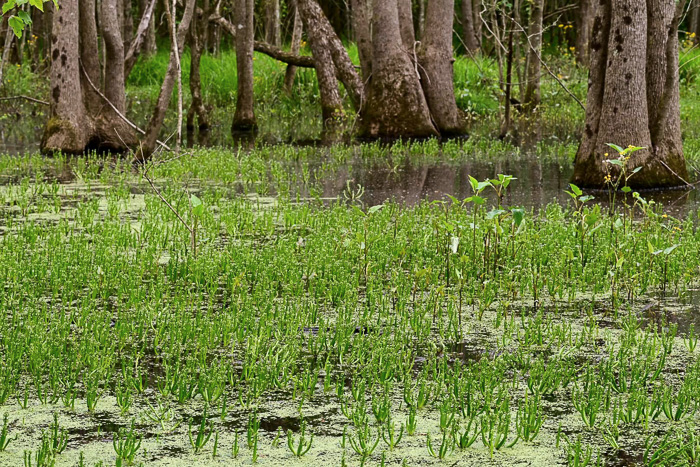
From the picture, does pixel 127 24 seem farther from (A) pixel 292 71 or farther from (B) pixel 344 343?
(B) pixel 344 343

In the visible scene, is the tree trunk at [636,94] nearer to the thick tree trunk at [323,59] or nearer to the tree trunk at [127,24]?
the thick tree trunk at [323,59]

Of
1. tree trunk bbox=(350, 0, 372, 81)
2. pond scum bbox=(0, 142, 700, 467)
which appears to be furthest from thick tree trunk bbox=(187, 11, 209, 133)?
pond scum bbox=(0, 142, 700, 467)

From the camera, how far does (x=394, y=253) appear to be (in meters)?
6.94

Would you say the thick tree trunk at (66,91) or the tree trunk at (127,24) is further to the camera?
the tree trunk at (127,24)

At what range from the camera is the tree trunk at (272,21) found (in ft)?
89.9

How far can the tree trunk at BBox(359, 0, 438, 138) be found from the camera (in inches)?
672

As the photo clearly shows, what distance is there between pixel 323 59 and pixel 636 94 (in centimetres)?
1075

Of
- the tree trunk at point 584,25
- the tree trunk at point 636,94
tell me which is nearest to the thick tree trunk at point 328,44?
the tree trunk at point 636,94

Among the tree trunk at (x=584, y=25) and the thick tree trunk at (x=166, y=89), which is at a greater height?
the tree trunk at (x=584, y=25)

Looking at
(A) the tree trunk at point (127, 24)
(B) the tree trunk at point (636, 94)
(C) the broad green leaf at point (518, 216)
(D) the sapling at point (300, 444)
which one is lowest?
(D) the sapling at point (300, 444)

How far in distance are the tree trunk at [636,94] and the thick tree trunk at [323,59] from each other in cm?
948

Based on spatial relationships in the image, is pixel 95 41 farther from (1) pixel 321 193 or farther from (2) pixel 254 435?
(2) pixel 254 435

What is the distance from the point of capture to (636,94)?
33.7ft

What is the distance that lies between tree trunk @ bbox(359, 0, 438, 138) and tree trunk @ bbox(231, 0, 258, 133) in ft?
9.90
